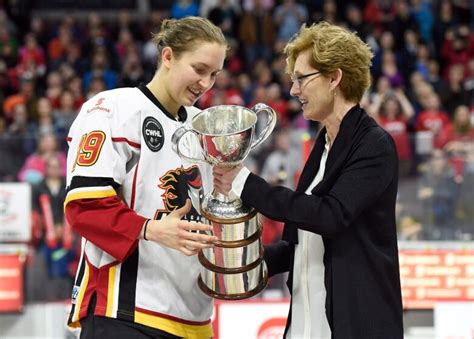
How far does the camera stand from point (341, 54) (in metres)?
3.25

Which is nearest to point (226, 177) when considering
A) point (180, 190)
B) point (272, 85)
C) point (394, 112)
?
point (180, 190)

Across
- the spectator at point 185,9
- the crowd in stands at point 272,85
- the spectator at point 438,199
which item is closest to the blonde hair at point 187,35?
the crowd in stands at point 272,85

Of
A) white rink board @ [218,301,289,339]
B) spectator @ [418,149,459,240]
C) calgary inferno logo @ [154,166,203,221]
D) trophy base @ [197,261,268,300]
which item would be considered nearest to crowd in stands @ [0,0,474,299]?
spectator @ [418,149,459,240]

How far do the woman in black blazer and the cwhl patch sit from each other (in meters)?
0.29

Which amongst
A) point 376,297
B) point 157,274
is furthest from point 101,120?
point 376,297

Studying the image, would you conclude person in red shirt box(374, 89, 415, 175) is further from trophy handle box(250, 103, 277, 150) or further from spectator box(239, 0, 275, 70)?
trophy handle box(250, 103, 277, 150)

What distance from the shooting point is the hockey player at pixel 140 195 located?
3289mm

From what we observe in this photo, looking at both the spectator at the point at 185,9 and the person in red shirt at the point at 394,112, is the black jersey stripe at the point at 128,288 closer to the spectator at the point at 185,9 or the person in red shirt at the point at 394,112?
the person in red shirt at the point at 394,112

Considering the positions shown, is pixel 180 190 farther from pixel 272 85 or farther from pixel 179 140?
pixel 272 85

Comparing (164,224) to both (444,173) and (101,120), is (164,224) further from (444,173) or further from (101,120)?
(444,173)

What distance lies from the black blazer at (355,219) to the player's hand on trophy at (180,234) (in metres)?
0.18

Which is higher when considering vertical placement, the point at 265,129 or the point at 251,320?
the point at 265,129

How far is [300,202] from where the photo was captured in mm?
3146

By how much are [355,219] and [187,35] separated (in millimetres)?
853
